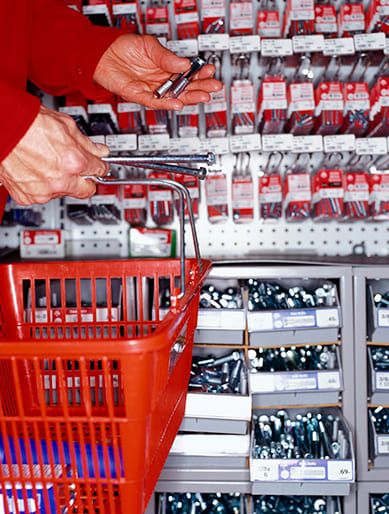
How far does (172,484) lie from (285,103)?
52.9 inches

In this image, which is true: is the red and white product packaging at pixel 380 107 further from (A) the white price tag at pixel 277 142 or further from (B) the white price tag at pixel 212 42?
(B) the white price tag at pixel 212 42

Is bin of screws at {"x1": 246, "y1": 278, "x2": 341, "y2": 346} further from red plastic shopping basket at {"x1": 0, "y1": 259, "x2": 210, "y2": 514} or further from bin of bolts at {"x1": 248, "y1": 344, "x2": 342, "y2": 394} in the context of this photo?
red plastic shopping basket at {"x1": 0, "y1": 259, "x2": 210, "y2": 514}

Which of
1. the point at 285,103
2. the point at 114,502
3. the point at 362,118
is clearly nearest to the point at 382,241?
the point at 362,118

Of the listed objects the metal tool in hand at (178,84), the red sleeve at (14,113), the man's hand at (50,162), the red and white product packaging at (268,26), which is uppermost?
the red and white product packaging at (268,26)

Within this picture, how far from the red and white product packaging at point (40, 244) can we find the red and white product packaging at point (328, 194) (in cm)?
100

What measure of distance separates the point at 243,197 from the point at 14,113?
178 centimetres

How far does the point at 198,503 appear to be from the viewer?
2270mm

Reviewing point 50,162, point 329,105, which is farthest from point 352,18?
point 50,162

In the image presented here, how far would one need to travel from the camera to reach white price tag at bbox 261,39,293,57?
229cm

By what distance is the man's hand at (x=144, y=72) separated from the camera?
4.27 ft

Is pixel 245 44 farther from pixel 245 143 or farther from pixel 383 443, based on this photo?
pixel 383 443

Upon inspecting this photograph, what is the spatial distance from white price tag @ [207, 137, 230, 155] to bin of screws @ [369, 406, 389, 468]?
1035 mm

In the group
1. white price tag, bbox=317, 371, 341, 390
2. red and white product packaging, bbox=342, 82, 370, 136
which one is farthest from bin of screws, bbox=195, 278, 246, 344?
red and white product packaging, bbox=342, 82, 370, 136

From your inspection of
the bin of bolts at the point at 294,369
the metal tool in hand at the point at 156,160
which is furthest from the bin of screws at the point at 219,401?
the metal tool in hand at the point at 156,160
